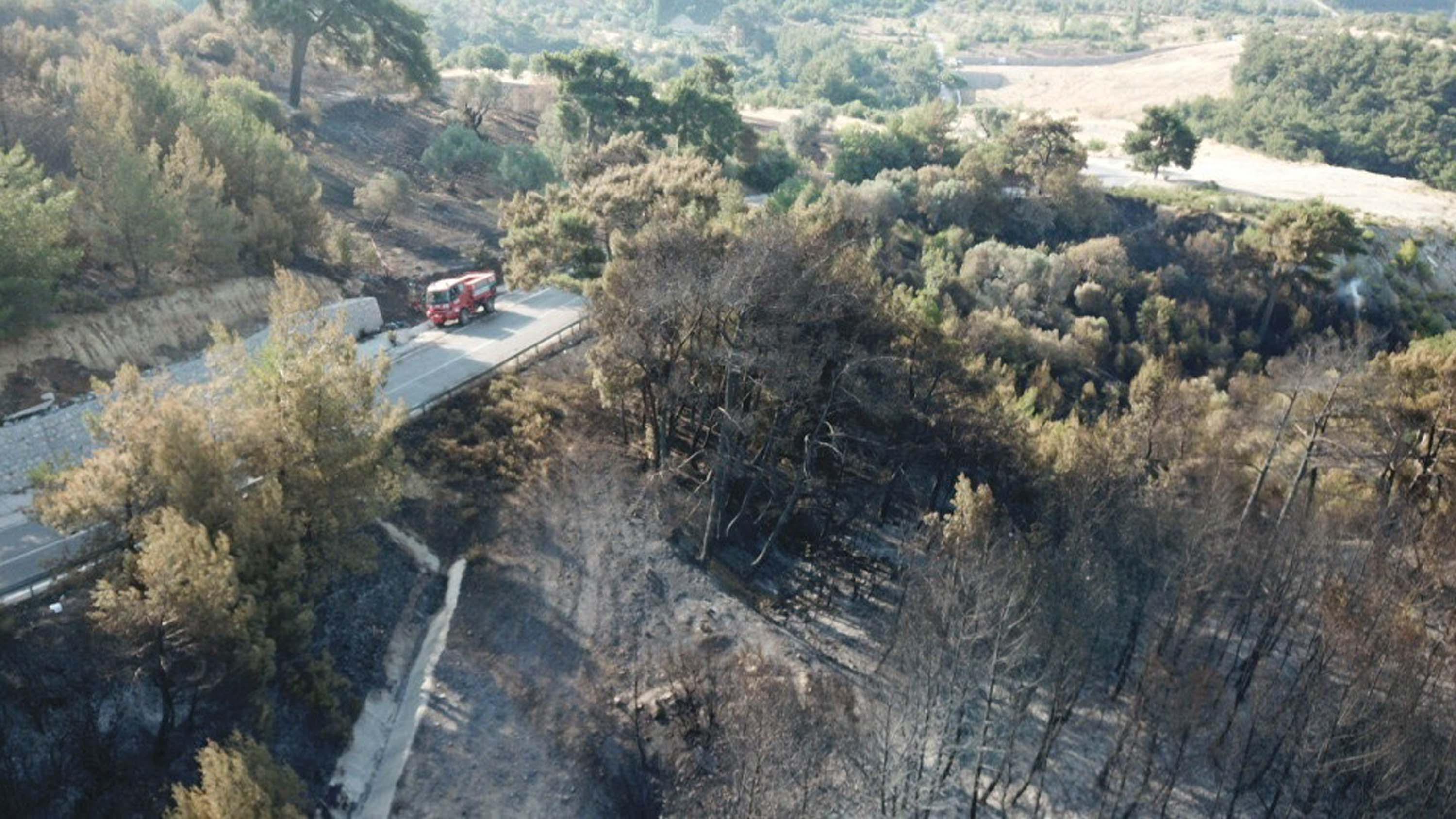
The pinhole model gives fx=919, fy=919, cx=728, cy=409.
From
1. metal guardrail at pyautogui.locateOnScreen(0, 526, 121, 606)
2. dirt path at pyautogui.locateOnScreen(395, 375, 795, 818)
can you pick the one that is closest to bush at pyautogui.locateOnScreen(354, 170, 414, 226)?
dirt path at pyautogui.locateOnScreen(395, 375, 795, 818)

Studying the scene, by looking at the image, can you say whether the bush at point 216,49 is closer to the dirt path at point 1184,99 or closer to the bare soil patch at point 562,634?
the bare soil patch at point 562,634

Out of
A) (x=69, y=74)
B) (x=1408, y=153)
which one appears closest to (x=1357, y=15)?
(x=1408, y=153)

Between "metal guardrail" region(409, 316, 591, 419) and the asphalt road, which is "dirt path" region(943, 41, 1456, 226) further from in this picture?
"metal guardrail" region(409, 316, 591, 419)

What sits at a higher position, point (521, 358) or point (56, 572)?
point (56, 572)

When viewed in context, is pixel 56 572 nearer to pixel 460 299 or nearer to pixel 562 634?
pixel 562 634

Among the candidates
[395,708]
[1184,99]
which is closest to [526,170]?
[395,708]

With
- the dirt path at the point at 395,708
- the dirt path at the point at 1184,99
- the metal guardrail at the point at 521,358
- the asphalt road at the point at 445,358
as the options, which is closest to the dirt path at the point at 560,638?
the dirt path at the point at 395,708
